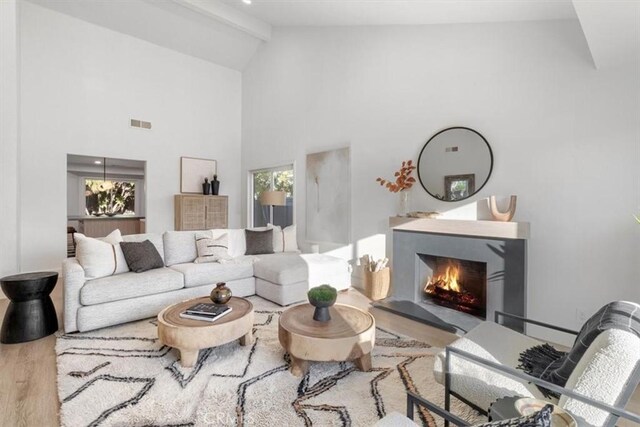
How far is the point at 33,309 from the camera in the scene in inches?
105

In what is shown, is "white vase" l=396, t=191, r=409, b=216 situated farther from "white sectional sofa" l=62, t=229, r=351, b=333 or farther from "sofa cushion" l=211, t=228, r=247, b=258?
"sofa cushion" l=211, t=228, r=247, b=258

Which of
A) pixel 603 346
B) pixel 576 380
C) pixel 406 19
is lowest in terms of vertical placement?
pixel 576 380

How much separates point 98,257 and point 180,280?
0.81 m

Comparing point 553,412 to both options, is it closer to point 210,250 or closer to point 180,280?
point 180,280

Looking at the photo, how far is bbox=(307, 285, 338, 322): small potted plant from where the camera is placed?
7.33 feet

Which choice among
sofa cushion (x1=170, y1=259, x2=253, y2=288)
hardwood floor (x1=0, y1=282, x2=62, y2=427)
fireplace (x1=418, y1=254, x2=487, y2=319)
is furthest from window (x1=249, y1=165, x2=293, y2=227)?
hardwood floor (x1=0, y1=282, x2=62, y2=427)

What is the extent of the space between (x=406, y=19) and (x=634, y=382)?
13.0ft

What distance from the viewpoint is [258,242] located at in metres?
4.43

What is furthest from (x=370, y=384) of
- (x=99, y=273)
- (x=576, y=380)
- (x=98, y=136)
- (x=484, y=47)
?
(x=98, y=136)

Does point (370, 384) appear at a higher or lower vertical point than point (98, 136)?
lower

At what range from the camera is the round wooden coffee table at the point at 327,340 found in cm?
200

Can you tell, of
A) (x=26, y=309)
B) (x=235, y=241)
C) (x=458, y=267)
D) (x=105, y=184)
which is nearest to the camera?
(x=26, y=309)

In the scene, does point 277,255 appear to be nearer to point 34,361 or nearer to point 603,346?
point 34,361

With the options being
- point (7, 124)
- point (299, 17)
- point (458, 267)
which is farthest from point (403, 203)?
point (7, 124)
